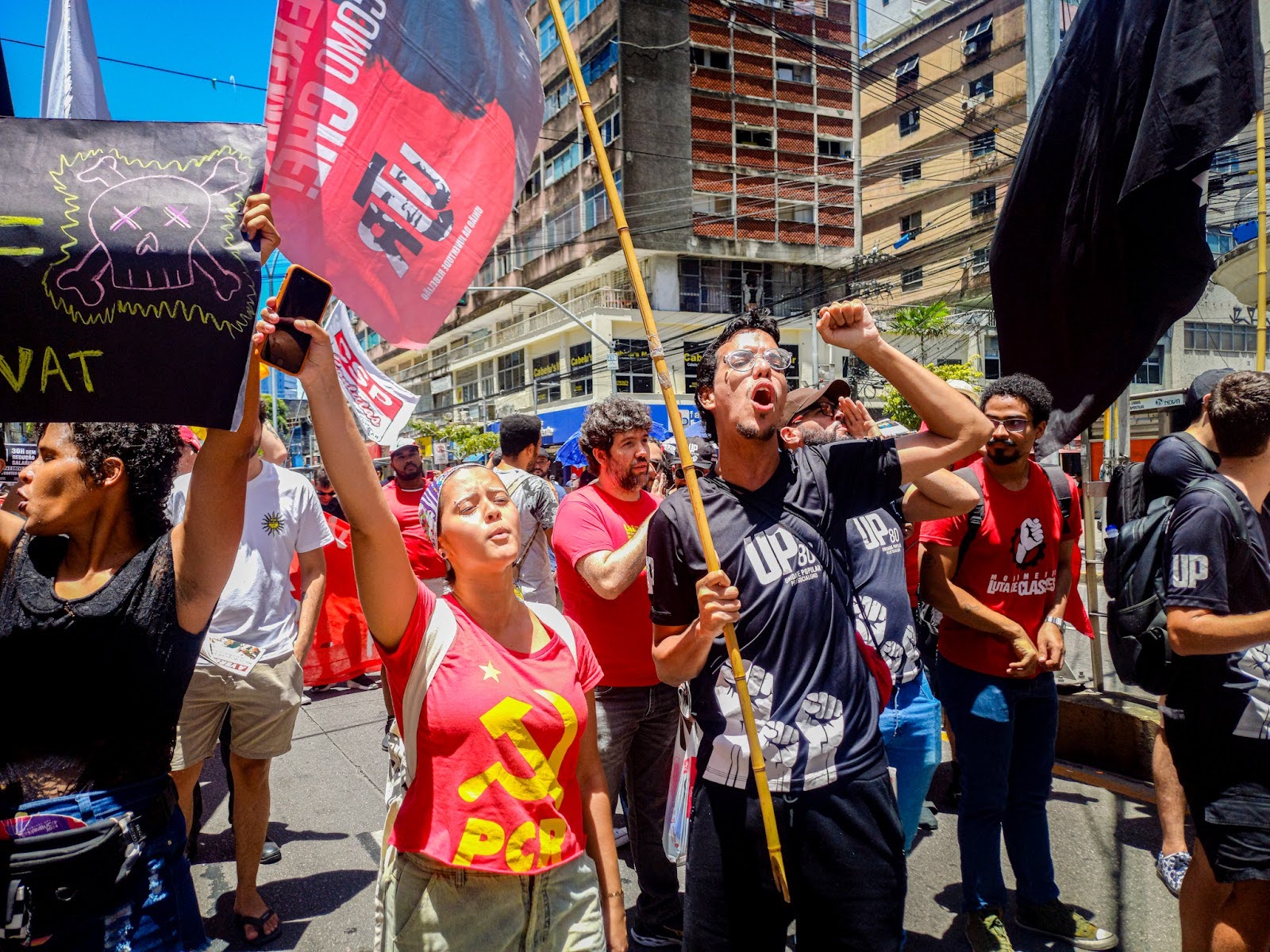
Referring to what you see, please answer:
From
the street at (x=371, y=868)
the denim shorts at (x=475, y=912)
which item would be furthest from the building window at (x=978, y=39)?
the denim shorts at (x=475, y=912)

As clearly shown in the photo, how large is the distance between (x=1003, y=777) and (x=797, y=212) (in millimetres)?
38635

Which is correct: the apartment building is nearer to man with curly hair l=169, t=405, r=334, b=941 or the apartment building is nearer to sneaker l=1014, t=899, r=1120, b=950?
man with curly hair l=169, t=405, r=334, b=941

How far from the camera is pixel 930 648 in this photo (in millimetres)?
4715

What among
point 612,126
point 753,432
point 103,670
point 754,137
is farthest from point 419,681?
point 754,137

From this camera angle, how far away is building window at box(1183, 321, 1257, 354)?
1315 inches

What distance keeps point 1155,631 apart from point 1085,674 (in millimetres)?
4583

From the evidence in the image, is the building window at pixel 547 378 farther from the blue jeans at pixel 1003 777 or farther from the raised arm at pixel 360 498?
the raised arm at pixel 360 498

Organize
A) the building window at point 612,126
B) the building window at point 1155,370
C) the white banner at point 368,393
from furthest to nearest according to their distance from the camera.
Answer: the building window at point 612,126 < the building window at point 1155,370 < the white banner at point 368,393

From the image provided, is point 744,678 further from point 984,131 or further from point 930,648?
point 984,131

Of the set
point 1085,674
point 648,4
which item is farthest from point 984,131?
point 1085,674

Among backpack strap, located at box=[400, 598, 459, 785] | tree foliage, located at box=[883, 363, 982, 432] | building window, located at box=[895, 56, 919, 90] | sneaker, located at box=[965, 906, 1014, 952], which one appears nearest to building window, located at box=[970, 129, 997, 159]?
building window, located at box=[895, 56, 919, 90]

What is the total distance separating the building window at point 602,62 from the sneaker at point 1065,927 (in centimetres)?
3760

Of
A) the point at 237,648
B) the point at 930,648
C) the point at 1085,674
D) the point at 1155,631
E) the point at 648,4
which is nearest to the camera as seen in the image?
the point at 1155,631

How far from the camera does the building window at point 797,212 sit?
38.5 metres
